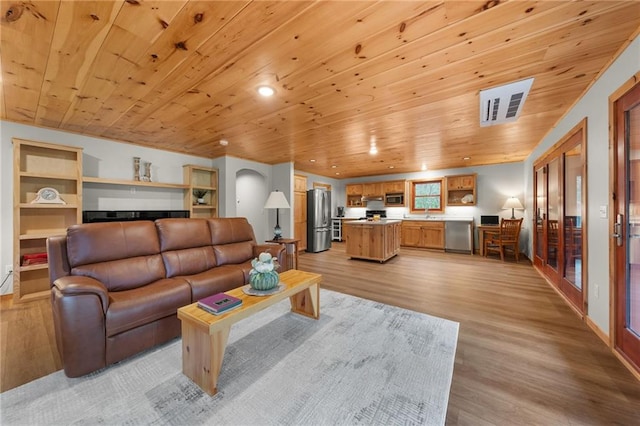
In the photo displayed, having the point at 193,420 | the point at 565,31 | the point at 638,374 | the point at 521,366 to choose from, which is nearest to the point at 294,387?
the point at 193,420

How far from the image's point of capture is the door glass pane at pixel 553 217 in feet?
11.4

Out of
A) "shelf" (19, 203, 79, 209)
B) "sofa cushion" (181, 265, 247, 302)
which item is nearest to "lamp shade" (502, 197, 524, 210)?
"sofa cushion" (181, 265, 247, 302)

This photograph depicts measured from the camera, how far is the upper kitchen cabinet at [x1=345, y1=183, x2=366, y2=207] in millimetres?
8357

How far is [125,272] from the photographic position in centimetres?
225

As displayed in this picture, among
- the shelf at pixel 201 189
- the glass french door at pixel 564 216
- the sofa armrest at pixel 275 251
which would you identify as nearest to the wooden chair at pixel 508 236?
the glass french door at pixel 564 216

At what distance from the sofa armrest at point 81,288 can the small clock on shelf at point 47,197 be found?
239cm

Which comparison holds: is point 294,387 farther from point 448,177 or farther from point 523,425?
point 448,177

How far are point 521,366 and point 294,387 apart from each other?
169 cm

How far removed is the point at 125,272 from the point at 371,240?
13.8 feet

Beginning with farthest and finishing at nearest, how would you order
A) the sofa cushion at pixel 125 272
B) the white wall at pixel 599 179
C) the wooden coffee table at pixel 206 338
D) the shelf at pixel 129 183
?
the shelf at pixel 129 183 → the sofa cushion at pixel 125 272 → the white wall at pixel 599 179 → the wooden coffee table at pixel 206 338

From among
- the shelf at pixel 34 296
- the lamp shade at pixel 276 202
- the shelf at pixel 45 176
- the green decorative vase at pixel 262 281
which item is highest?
the shelf at pixel 45 176

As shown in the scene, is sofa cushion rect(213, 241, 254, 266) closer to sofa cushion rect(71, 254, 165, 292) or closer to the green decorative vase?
sofa cushion rect(71, 254, 165, 292)

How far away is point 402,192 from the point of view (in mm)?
7516

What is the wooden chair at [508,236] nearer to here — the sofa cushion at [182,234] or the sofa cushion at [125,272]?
the sofa cushion at [182,234]
